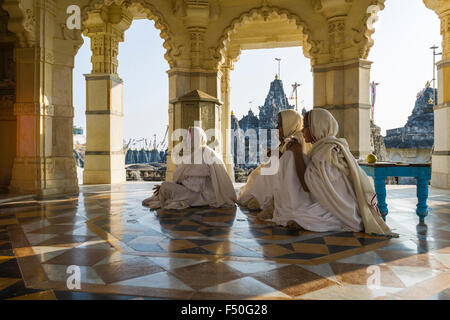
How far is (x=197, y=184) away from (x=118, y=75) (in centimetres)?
665

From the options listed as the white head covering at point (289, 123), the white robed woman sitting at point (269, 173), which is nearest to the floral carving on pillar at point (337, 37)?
the white robed woman sitting at point (269, 173)

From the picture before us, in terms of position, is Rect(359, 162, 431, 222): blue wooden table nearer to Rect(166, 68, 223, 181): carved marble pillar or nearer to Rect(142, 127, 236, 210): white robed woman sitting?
Rect(142, 127, 236, 210): white robed woman sitting

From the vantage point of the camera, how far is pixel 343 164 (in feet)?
13.1

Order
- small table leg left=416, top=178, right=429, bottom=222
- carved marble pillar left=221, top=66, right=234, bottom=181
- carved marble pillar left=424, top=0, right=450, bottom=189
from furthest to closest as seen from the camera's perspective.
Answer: carved marble pillar left=221, top=66, right=234, bottom=181
carved marble pillar left=424, top=0, right=450, bottom=189
small table leg left=416, top=178, right=429, bottom=222

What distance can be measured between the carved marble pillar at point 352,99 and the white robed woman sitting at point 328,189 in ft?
16.1

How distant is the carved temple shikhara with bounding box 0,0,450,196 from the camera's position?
718 centimetres

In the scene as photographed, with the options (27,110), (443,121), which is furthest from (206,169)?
(443,121)

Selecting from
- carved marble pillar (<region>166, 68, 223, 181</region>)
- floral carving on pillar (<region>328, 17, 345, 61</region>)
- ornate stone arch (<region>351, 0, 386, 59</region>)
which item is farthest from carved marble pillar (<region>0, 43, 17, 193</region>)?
ornate stone arch (<region>351, 0, 386, 59</region>)

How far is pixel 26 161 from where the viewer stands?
23.4 feet

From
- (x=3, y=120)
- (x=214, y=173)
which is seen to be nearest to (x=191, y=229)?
(x=214, y=173)

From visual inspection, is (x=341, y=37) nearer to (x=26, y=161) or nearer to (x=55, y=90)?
(x=55, y=90)

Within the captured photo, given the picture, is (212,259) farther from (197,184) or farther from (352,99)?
(352,99)

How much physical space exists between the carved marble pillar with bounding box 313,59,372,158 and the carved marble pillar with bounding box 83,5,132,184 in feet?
20.8
